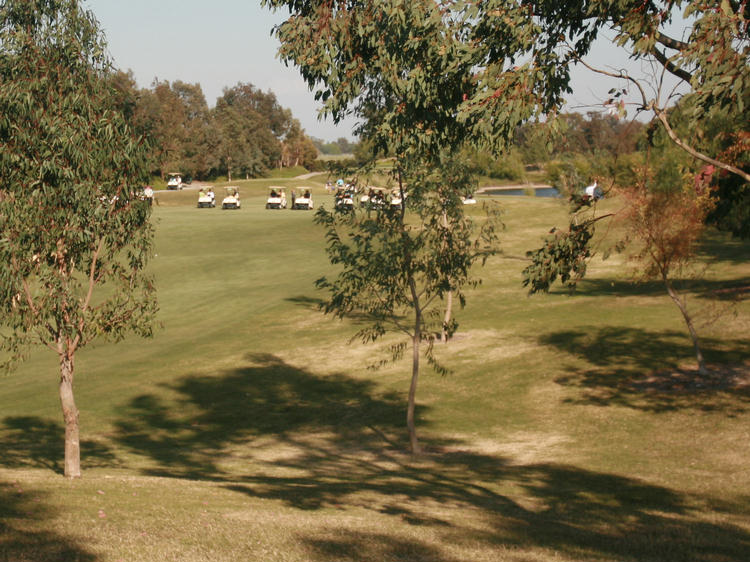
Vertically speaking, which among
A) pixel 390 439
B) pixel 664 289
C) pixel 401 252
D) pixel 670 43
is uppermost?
pixel 670 43

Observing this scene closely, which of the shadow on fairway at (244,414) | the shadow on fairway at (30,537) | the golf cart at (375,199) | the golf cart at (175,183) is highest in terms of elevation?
the golf cart at (175,183)

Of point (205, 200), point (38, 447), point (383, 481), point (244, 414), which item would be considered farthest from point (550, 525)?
point (205, 200)

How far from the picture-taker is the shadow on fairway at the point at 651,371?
24766 millimetres

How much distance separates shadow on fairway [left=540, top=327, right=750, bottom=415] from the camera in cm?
2477

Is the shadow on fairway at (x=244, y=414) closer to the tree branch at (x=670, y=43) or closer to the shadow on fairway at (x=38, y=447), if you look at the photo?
the shadow on fairway at (x=38, y=447)

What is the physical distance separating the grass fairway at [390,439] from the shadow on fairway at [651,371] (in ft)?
0.39

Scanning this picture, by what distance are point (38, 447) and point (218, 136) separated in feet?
359

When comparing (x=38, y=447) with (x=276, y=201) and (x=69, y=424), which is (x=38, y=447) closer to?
(x=69, y=424)

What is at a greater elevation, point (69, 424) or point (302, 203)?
point (302, 203)

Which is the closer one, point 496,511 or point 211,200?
point 496,511

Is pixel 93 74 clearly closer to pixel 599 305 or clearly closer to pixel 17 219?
pixel 17 219

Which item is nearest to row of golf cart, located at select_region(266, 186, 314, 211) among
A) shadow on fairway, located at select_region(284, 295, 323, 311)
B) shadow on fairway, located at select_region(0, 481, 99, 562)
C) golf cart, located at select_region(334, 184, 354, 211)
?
shadow on fairway, located at select_region(284, 295, 323, 311)

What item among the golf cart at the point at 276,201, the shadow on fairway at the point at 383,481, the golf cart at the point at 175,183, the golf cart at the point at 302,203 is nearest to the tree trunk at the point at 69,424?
the shadow on fairway at the point at 383,481

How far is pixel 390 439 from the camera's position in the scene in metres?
25.3
